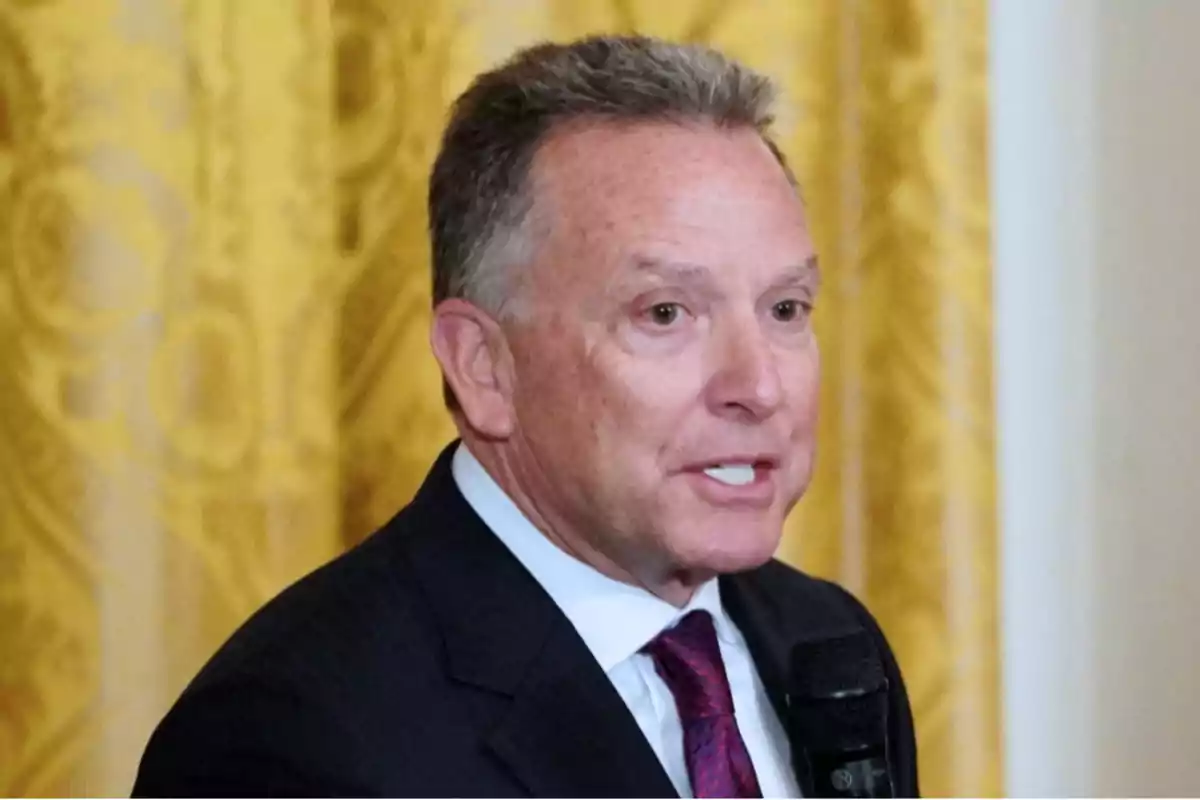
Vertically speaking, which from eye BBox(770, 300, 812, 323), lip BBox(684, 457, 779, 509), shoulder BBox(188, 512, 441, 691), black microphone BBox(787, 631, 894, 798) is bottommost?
black microphone BBox(787, 631, 894, 798)

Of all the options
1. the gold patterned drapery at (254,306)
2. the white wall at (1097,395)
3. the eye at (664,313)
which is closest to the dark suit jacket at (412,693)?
the eye at (664,313)

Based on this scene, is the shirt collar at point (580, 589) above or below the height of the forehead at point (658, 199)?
below

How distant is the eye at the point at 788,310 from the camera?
981 mm

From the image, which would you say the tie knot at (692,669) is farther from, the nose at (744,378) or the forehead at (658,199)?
the forehead at (658,199)

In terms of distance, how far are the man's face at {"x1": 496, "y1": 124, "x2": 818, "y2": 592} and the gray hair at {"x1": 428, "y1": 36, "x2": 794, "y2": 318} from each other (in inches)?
0.7

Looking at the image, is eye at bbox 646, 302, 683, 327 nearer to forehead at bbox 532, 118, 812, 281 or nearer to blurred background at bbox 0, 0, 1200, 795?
forehead at bbox 532, 118, 812, 281

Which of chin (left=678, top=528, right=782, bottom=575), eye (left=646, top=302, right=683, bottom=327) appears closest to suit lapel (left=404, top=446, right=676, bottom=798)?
chin (left=678, top=528, right=782, bottom=575)

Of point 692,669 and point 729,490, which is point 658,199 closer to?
point 729,490

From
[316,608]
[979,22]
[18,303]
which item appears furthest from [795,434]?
[18,303]

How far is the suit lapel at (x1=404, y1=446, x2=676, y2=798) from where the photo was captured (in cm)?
89

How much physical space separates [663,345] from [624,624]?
22 centimetres

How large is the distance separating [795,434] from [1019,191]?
26.6 inches

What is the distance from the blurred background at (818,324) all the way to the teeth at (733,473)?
0.45 meters

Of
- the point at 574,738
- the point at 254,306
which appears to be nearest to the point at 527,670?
the point at 574,738
